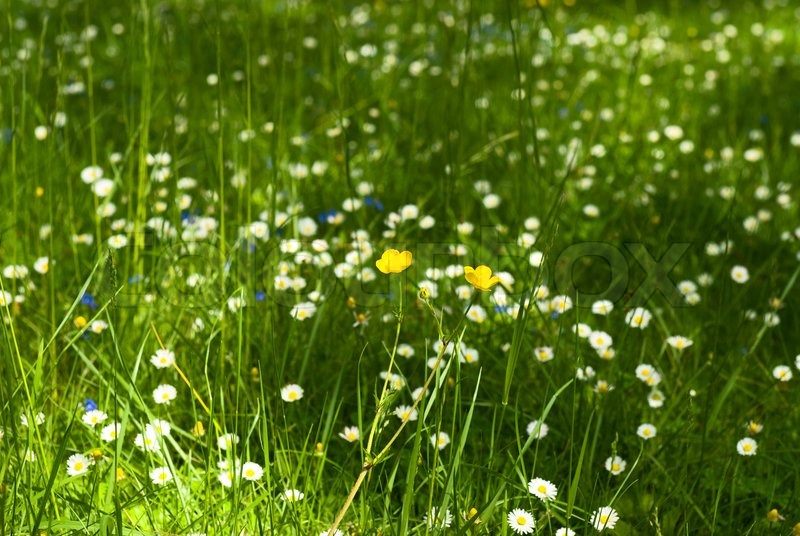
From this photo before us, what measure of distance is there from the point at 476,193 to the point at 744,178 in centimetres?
97

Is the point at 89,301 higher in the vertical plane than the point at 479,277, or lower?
lower

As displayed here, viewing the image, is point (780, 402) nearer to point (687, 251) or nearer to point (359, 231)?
point (687, 251)

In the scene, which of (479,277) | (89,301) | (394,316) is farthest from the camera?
(89,301)

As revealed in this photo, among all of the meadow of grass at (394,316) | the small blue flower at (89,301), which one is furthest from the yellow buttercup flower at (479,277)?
the small blue flower at (89,301)

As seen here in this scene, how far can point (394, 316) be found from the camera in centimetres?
197

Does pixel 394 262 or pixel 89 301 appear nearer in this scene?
pixel 394 262

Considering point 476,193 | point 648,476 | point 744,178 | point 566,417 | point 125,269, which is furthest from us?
point 744,178

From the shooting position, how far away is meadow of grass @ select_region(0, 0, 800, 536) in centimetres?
150

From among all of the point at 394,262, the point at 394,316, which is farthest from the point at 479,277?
the point at 394,316

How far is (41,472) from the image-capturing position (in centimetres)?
151

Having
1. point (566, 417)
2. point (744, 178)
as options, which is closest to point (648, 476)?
point (566, 417)

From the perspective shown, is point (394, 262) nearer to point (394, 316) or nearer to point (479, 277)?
point (479, 277)

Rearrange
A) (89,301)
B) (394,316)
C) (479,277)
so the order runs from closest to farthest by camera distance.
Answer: (479,277), (394,316), (89,301)

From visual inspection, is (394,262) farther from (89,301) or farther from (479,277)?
(89,301)
